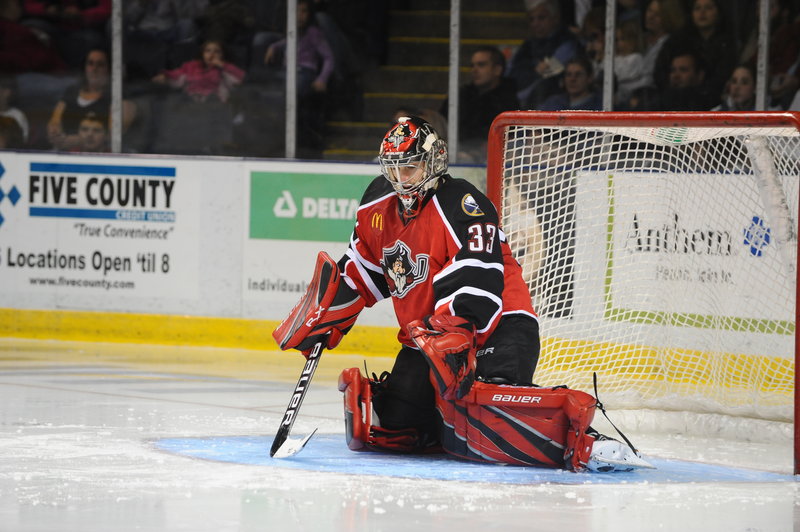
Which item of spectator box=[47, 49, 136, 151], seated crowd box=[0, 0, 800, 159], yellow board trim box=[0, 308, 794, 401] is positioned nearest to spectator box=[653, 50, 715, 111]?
seated crowd box=[0, 0, 800, 159]

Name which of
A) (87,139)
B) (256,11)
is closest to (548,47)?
(256,11)

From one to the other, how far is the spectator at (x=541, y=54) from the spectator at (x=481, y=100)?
0.25 feet

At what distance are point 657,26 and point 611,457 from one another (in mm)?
4078

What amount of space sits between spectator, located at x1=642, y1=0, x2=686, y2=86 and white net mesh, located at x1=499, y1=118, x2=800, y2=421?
1.91 metres

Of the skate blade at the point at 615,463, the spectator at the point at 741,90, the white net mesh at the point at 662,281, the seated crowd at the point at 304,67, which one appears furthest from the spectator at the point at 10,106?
the skate blade at the point at 615,463

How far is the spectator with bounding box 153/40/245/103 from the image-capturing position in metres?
8.70

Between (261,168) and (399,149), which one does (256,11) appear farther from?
(399,149)

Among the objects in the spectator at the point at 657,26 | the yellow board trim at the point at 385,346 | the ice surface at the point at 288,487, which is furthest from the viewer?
the spectator at the point at 657,26

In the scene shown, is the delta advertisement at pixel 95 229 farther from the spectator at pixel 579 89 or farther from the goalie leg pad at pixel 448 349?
the goalie leg pad at pixel 448 349

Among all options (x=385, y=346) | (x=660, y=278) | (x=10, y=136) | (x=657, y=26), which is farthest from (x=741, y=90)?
(x=10, y=136)

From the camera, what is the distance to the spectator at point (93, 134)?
869cm

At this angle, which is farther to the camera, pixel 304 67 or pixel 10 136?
pixel 10 136

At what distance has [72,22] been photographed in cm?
897

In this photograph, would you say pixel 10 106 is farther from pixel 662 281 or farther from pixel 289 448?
pixel 289 448
